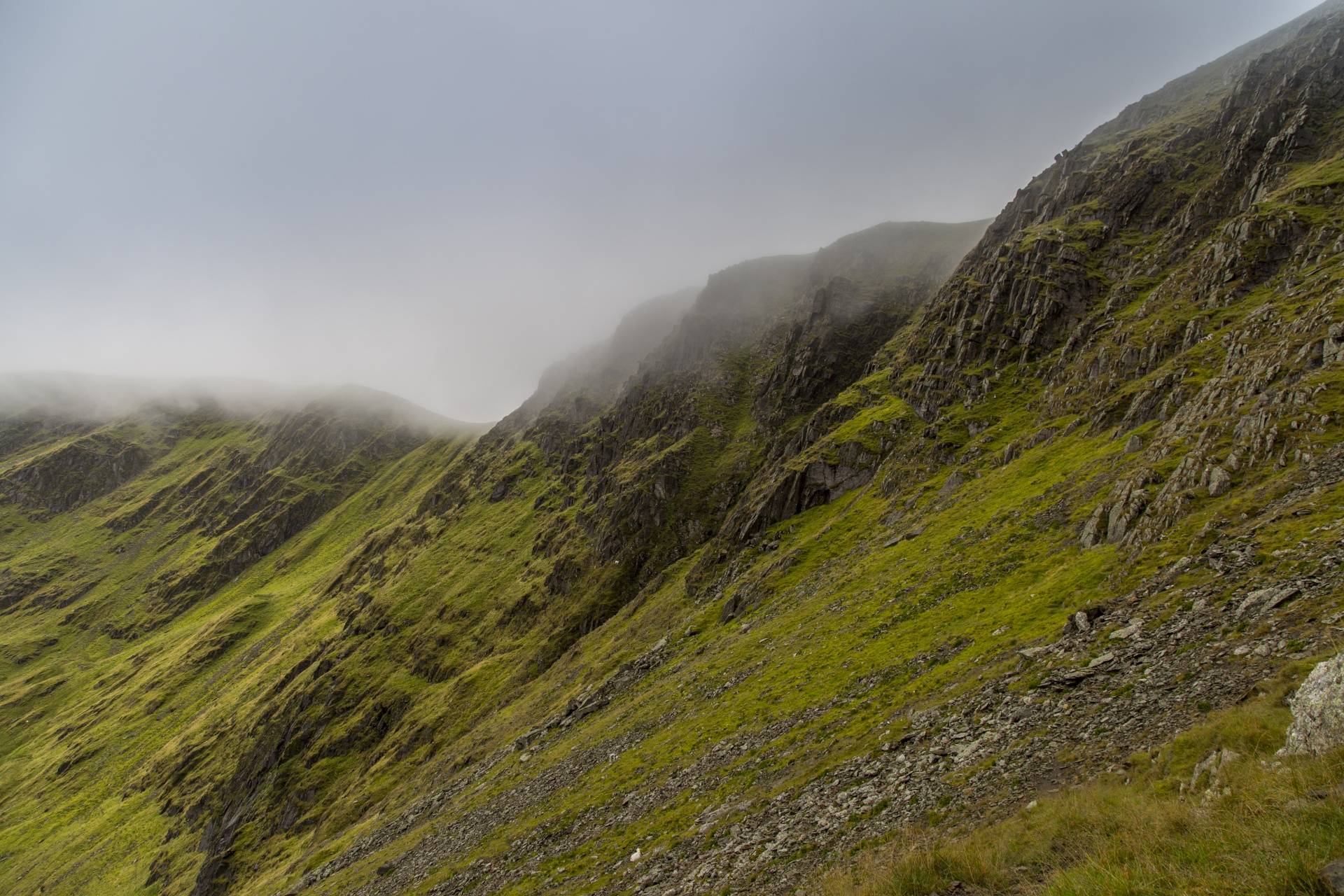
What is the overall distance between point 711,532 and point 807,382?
175ft

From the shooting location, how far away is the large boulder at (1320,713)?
1308 cm

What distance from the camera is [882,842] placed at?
21094 millimetres

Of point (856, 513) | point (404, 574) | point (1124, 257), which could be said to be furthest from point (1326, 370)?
point (404, 574)

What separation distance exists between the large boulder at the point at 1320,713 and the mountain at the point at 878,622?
0.73 metres

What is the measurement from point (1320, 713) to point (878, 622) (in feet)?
123

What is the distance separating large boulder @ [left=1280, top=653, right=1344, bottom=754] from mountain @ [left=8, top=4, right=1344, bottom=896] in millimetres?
728

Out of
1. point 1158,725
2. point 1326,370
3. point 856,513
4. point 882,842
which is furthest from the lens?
point 856,513

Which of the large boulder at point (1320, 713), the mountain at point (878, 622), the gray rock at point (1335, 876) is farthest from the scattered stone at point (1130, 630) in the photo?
the gray rock at point (1335, 876)

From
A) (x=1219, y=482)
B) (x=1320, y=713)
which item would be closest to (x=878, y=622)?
(x=1219, y=482)

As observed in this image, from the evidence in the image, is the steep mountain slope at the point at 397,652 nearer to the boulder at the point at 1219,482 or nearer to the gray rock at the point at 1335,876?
the boulder at the point at 1219,482

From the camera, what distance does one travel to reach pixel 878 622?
49906 millimetres

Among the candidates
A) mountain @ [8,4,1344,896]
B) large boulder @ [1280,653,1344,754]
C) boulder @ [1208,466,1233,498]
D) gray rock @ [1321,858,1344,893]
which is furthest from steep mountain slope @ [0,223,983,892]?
gray rock @ [1321,858,1344,893]

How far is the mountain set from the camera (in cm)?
2041

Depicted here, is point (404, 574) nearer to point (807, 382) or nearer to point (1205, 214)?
point (807, 382)
